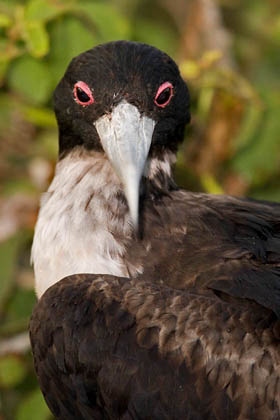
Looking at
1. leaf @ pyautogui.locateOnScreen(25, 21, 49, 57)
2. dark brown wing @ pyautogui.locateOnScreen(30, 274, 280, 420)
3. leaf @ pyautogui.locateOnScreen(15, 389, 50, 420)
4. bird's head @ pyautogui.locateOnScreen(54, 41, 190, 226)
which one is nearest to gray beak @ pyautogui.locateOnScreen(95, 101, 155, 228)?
bird's head @ pyautogui.locateOnScreen(54, 41, 190, 226)

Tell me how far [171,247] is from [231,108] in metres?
1.64

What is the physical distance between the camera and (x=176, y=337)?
2.27 meters

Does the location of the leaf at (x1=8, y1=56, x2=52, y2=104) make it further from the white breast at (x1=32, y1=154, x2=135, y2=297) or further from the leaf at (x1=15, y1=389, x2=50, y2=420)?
the leaf at (x1=15, y1=389, x2=50, y2=420)

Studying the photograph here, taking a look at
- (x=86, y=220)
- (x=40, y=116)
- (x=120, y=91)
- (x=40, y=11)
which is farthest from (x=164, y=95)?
(x=40, y=116)

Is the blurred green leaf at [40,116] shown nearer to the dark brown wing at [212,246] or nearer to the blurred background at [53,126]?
the blurred background at [53,126]

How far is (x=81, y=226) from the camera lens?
2719mm

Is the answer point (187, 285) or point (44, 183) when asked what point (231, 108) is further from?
point (187, 285)

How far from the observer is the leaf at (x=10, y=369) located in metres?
3.73

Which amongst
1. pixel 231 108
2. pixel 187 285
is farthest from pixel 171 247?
pixel 231 108

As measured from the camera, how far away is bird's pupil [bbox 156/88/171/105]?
273 cm

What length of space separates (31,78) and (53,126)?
0.45 m

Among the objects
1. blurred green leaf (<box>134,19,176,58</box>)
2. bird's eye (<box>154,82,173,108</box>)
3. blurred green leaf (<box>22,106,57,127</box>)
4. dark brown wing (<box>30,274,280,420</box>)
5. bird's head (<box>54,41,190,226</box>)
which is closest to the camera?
dark brown wing (<box>30,274,280,420</box>)

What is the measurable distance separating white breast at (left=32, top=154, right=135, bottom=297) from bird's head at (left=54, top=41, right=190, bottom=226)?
4.2 inches

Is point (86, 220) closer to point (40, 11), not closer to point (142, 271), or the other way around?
point (142, 271)
